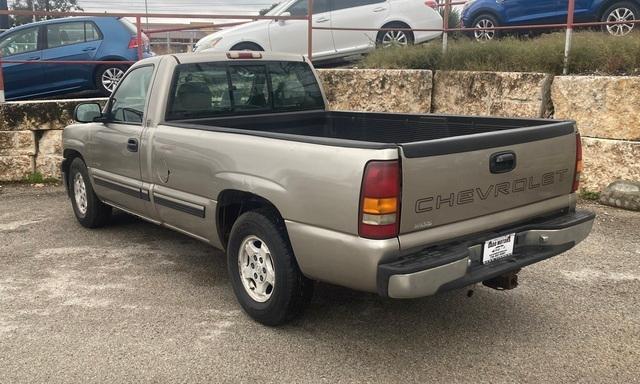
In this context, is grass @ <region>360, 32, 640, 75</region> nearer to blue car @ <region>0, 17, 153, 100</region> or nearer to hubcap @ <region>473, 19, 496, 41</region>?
hubcap @ <region>473, 19, 496, 41</region>

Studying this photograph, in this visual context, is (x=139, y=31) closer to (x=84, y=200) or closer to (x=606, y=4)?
(x=84, y=200)

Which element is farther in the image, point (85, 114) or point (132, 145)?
point (85, 114)

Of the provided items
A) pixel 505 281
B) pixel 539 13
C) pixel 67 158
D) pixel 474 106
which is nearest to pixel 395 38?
pixel 539 13

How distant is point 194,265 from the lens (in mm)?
5207

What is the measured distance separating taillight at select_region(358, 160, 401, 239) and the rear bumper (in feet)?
0.62

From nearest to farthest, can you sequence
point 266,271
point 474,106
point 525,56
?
point 266,271 → point 525,56 → point 474,106

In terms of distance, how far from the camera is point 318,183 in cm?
333

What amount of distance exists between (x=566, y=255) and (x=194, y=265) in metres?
3.30

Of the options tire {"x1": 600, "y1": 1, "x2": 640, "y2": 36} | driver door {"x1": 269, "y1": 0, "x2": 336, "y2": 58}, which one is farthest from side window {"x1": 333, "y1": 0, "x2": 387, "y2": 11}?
tire {"x1": 600, "y1": 1, "x2": 640, "y2": 36}

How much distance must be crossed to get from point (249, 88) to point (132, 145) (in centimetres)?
108

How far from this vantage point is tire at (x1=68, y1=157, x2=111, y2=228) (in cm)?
610

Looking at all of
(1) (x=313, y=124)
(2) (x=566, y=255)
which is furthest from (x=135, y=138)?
(2) (x=566, y=255)

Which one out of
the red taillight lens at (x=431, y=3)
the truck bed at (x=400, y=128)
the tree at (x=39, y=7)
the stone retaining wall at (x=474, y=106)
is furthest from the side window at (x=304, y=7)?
the truck bed at (x=400, y=128)

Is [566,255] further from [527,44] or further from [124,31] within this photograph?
[124,31]
